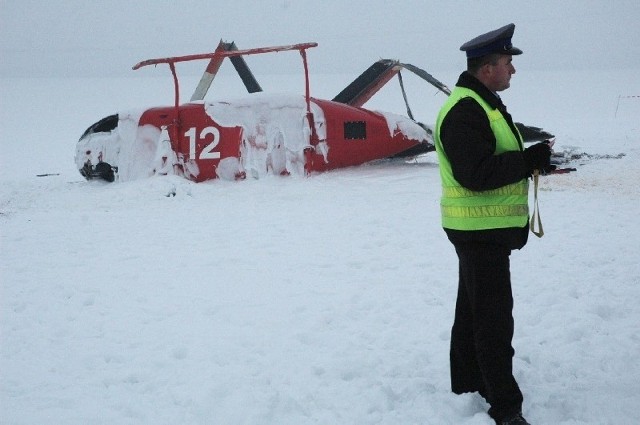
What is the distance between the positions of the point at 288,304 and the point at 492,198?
6.68 ft

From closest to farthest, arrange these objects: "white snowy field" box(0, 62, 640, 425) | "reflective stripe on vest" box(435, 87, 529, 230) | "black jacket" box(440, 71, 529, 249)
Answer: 1. "black jacket" box(440, 71, 529, 249)
2. "reflective stripe on vest" box(435, 87, 529, 230)
3. "white snowy field" box(0, 62, 640, 425)

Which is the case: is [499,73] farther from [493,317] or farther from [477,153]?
[493,317]

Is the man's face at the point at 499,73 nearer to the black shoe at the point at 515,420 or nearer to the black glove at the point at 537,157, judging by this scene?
the black glove at the point at 537,157

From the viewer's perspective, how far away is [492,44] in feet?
7.72

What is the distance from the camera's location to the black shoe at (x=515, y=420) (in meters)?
2.46

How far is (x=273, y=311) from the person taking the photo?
156 inches

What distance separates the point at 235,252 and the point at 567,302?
279 centimetres

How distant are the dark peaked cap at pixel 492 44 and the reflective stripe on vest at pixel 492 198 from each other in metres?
0.16

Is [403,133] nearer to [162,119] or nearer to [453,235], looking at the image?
[162,119]

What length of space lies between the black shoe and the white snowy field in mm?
75

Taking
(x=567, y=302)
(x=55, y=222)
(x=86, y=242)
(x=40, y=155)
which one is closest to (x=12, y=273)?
(x=86, y=242)

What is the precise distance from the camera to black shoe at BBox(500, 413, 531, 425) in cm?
246

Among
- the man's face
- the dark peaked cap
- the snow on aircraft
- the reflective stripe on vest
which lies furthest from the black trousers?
the snow on aircraft

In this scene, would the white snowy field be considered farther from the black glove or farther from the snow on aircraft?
the black glove
